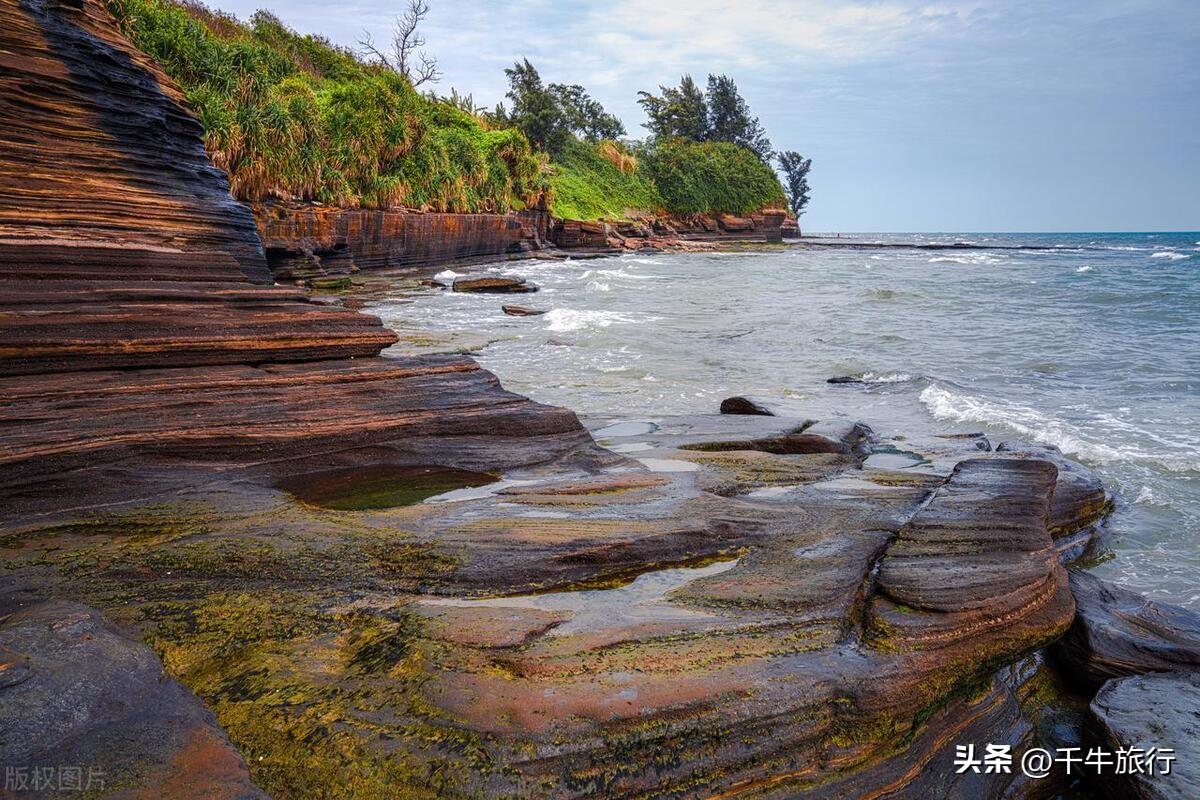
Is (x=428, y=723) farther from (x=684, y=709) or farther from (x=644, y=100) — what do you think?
(x=644, y=100)

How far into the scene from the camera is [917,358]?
12602 millimetres

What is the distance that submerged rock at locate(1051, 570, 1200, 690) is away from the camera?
3096mm

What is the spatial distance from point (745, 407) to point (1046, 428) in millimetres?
3377

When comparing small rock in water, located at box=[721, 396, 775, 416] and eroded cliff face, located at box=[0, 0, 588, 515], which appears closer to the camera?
eroded cliff face, located at box=[0, 0, 588, 515]

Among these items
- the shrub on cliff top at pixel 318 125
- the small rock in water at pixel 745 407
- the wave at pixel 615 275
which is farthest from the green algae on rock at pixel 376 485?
the wave at pixel 615 275

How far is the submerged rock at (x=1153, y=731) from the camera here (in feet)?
7.82

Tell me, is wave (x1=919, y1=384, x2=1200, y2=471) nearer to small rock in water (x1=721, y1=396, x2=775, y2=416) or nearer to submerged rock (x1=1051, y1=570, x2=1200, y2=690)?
small rock in water (x1=721, y1=396, x2=775, y2=416)

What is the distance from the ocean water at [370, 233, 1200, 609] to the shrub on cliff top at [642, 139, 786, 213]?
32301 mm

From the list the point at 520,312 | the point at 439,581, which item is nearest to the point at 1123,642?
the point at 439,581

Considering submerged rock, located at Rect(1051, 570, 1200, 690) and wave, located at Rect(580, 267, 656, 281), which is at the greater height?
wave, located at Rect(580, 267, 656, 281)

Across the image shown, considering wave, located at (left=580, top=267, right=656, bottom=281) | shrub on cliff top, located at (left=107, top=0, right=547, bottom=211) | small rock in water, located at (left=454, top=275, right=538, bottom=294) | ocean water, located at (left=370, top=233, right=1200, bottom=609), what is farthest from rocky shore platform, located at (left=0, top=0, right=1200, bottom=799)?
wave, located at (left=580, top=267, right=656, bottom=281)

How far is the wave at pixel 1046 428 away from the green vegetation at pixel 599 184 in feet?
104

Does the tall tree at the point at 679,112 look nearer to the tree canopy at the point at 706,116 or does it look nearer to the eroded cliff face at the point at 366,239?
the tree canopy at the point at 706,116

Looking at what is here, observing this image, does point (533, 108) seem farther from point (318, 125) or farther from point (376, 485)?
point (376, 485)
